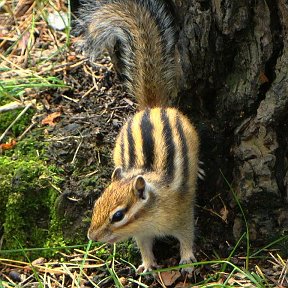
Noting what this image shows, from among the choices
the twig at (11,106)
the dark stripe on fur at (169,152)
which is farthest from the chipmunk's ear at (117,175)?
the twig at (11,106)

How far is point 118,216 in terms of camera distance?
290 centimetres

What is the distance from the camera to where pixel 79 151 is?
359cm

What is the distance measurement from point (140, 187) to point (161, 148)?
0.73ft

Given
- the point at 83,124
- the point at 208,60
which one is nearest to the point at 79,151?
the point at 83,124

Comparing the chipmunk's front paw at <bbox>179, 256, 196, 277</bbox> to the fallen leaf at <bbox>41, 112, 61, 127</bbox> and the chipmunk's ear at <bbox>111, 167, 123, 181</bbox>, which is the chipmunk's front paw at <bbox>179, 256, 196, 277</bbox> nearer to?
the chipmunk's ear at <bbox>111, 167, 123, 181</bbox>

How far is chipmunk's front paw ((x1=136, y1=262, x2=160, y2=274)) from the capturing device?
10.5ft

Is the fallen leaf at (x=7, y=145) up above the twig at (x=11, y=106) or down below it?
below

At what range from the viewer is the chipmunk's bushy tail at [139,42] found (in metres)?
3.43

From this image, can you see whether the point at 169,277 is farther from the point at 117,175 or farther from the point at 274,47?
the point at 274,47

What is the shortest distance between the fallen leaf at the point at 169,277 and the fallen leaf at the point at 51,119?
1150mm

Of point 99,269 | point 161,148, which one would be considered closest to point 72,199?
point 99,269

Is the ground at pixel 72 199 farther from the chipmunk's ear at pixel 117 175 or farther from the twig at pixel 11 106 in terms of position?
the chipmunk's ear at pixel 117 175

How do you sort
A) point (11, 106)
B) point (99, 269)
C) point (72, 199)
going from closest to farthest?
point (99, 269), point (72, 199), point (11, 106)

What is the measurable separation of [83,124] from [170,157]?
32.5 inches
